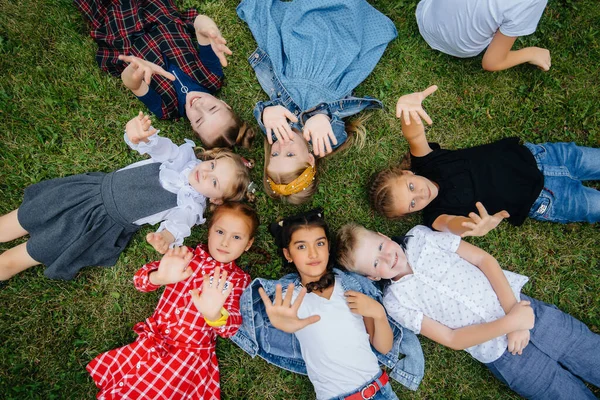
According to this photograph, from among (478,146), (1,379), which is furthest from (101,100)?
(478,146)

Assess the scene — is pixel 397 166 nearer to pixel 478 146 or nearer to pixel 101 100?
pixel 478 146

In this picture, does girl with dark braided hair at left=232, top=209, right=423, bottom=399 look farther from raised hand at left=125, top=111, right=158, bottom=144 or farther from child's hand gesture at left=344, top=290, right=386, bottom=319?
raised hand at left=125, top=111, right=158, bottom=144

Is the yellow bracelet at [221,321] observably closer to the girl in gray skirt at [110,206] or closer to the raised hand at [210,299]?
the raised hand at [210,299]

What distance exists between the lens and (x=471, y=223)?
123 inches

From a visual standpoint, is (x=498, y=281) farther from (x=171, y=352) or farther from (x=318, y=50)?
(x=171, y=352)

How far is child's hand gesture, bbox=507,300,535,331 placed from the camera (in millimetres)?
3256

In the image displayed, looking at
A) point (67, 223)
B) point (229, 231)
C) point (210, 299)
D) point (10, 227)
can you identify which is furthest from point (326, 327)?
point (10, 227)

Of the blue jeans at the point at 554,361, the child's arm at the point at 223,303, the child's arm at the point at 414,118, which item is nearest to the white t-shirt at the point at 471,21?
the child's arm at the point at 414,118

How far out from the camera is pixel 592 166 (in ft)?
12.0

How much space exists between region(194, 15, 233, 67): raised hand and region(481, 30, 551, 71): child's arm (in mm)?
2228

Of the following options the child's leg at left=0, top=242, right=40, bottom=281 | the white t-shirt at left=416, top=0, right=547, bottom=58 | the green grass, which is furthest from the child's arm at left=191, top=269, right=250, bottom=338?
the white t-shirt at left=416, top=0, right=547, bottom=58

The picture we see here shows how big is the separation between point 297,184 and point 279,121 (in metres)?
0.54

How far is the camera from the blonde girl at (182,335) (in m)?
3.33

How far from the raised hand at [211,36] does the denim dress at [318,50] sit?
16.0 inches
